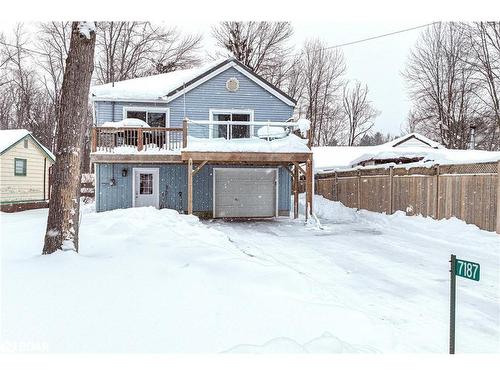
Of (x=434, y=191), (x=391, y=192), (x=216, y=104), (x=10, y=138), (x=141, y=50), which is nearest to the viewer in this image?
(x=434, y=191)

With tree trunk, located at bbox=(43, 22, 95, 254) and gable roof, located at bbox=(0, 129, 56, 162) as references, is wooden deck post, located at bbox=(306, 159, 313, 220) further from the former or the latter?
gable roof, located at bbox=(0, 129, 56, 162)

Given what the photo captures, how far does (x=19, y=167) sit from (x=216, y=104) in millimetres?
9255

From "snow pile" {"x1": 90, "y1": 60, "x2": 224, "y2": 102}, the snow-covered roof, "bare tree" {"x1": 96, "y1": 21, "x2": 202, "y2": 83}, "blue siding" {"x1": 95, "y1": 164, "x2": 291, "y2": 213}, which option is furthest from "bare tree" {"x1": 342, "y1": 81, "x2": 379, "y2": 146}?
"snow pile" {"x1": 90, "y1": 60, "x2": 224, "y2": 102}

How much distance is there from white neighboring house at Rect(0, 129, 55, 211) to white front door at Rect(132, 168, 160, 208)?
5.79 metres

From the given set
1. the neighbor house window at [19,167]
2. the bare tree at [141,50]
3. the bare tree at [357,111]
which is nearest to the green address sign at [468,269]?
the neighbor house window at [19,167]

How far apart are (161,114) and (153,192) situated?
2.97 m

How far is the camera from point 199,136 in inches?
620

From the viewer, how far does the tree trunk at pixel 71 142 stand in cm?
521

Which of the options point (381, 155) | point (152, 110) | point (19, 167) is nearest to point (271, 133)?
point (152, 110)

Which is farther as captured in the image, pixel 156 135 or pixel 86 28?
pixel 156 135

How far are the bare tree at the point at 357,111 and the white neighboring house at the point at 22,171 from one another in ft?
85.1

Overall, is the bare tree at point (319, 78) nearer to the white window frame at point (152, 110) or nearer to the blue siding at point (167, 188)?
the blue siding at point (167, 188)

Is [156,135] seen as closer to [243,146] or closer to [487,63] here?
[243,146]

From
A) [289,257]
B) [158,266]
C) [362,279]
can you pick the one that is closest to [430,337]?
[362,279]
